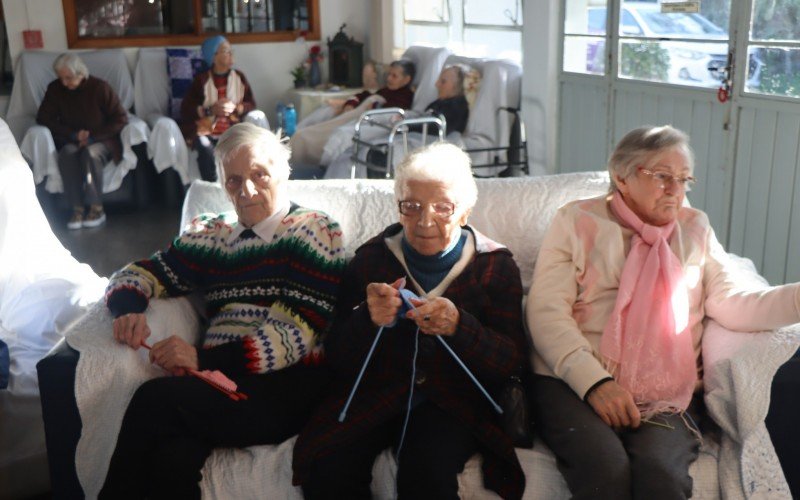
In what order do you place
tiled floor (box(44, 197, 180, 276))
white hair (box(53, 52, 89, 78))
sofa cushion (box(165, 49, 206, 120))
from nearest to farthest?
tiled floor (box(44, 197, 180, 276)) → white hair (box(53, 52, 89, 78)) → sofa cushion (box(165, 49, 206, 120))

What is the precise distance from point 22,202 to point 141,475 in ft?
3.69

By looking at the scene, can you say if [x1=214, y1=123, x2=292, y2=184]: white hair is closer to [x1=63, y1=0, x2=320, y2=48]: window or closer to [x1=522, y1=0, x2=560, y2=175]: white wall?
[x1=522, y1=0, x2=560, y2=175]: white wall

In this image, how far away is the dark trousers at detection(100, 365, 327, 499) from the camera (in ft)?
6.19

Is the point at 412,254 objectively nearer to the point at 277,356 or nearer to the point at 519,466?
the point at 277,356

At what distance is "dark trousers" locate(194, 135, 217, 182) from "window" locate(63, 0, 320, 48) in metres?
1.39

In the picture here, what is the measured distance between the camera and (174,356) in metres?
2.02

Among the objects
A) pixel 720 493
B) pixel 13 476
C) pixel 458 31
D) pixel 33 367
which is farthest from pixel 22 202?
pixel 458 31

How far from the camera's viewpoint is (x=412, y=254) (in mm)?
2059

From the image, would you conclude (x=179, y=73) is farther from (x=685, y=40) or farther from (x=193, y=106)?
(x=685, y=40)

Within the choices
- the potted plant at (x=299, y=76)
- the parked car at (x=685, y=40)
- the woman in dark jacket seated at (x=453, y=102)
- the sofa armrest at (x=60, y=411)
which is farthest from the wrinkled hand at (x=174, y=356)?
the potted plant at (x=299, y=76)

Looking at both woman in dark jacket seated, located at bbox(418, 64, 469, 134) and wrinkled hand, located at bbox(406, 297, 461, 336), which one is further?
woman in dark jacket seated, located at bbox(418, 64, 469, 134)

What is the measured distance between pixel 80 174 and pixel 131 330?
12.8 ft

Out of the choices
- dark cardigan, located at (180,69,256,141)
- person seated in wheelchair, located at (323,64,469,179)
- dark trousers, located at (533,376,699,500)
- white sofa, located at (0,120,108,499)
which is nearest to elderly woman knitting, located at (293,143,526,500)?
dark trousers, located at (533,376,699,500)

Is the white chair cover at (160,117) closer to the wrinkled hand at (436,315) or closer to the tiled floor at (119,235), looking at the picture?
the tiled floor at (119,235)
